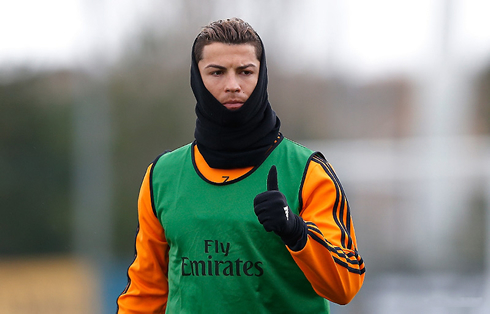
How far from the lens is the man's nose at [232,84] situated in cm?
175

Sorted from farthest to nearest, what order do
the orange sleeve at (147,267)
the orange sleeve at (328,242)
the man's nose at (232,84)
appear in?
1. the orange sleeve at (147,267)
2. the man's nose at (232,84)
3. the orange sleeve at (328,242)

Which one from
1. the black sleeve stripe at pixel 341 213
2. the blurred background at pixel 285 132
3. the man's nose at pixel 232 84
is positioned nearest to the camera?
the black sleeve stripe at pixel 341 213

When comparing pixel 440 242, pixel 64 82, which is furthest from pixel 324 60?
pixel 64 82

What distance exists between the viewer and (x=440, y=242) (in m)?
5.47

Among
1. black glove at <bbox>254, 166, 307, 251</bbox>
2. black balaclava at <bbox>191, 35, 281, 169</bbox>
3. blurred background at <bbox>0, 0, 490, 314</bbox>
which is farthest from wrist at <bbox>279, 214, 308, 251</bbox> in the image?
blurred background at <bbox>0, 0, 490, 314</bbox>

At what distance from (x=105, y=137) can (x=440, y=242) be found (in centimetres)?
339

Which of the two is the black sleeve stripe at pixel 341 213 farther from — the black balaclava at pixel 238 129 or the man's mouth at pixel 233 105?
the man's mouth at pixel 233 105

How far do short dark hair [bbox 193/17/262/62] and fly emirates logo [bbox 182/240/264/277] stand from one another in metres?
0.62

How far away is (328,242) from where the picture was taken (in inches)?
61.7

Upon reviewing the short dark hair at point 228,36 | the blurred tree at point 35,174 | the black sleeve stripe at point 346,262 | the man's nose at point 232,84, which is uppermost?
the short dark hair at point 228,36

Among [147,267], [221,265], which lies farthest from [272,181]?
[147,267]

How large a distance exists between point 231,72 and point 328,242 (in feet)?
2.02

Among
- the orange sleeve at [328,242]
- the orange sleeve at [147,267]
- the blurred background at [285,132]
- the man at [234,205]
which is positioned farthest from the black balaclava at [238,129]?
the blurred background at [285,132]

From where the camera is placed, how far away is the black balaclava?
1763 millimetres
